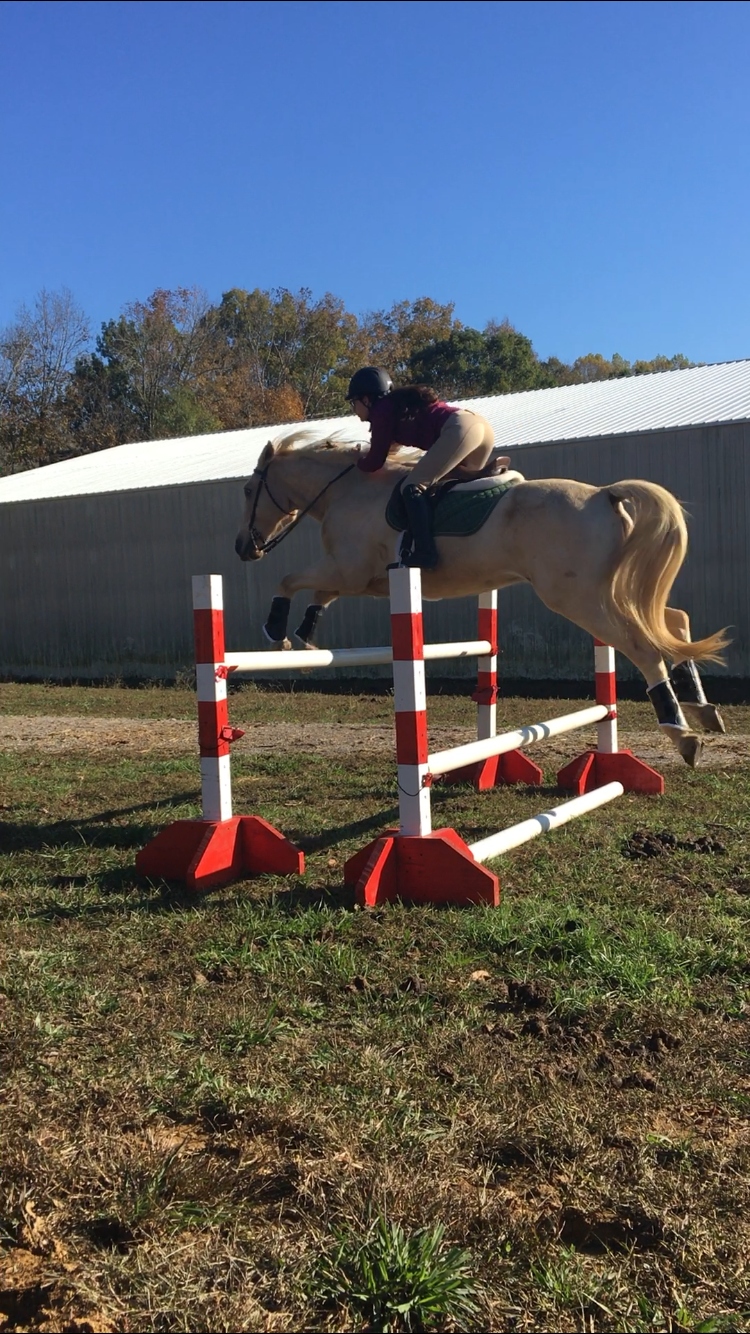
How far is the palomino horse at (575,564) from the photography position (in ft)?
17.0

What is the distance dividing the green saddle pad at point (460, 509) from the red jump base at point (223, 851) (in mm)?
1899

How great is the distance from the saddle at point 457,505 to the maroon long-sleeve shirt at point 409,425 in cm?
27

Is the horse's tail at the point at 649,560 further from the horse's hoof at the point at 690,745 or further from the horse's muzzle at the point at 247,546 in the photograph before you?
the horse's muzzle at the point at 247,546

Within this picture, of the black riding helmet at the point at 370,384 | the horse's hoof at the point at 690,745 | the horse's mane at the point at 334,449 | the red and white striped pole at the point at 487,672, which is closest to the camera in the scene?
the horse's hoof at the point at 690,745

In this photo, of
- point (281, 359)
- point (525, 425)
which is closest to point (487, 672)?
point (525, 425)

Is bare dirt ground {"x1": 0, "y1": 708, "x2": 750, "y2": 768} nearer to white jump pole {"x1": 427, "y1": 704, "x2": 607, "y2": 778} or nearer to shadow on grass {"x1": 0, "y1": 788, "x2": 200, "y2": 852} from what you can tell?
white jump pole {"x1": 427, "y1": 704, "x2": 607, "y2": 778}

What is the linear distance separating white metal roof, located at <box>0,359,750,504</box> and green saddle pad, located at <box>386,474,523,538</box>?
21.8 feet

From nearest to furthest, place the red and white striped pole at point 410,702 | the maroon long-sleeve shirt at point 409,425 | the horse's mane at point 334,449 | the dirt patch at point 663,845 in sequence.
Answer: the red and white striped pole at point 410,702
the dirt patch at point 663,845
the maroon long-sleeve shirt at point 409,425
the horse's mane at point 334,449

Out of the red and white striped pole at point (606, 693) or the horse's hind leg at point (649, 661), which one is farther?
the red and white striped pole at point (606, 693)

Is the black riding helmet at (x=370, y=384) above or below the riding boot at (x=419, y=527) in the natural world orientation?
above

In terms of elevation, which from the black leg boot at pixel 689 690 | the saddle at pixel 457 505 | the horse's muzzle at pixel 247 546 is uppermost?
the saddle at pixel 457 505

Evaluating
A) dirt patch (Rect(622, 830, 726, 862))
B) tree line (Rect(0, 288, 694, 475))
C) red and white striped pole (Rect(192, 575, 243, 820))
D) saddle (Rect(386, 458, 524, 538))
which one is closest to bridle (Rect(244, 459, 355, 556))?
saddle (Rect(386, 458, 524, 538))

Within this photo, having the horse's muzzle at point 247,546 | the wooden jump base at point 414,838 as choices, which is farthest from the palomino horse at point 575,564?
the wooden jump base at point 414,838

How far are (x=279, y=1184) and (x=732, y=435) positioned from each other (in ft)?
45.5
